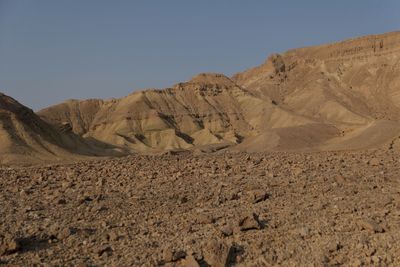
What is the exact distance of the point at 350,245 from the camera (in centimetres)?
799

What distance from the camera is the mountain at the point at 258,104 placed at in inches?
3300

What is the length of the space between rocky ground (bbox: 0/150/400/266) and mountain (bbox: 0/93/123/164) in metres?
29.5

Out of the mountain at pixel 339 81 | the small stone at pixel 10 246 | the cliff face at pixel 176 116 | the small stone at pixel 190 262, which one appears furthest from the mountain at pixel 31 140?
the mountain at pixel 339 81

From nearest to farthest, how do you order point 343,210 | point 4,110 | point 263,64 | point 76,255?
point 76,255 < point 343,210 < point 4,110 < point 263,64

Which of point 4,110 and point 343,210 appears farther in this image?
point 4,110

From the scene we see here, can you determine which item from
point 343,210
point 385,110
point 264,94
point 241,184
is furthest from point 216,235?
point 264,94

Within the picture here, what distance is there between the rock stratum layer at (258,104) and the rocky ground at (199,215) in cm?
6099

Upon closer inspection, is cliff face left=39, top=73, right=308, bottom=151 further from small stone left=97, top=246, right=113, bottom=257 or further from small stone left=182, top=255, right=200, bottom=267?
small stone left=182, top=255, right=200, bottom=267

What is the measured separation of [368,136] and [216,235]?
33897mm

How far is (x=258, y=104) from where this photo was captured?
9500 cm

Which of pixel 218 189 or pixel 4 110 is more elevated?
pixel 4 110

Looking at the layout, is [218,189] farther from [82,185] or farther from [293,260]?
[293,260]

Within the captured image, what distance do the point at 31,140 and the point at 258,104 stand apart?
5462 centimetres

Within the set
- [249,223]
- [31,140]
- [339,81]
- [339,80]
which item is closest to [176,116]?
[339,81]
